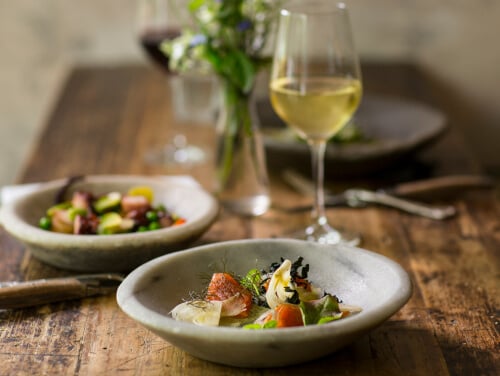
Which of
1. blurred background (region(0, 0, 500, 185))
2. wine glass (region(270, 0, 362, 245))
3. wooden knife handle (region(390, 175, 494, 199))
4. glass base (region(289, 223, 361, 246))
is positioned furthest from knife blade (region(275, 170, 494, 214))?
blurred background (region(0, 0, 500, 185))

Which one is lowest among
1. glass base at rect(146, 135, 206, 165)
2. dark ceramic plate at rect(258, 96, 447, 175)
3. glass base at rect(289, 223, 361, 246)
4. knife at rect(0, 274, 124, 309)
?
glass base at rect(146, 135, 206, 165)

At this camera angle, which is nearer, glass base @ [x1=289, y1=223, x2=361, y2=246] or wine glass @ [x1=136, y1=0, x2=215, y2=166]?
glass base @ [x1=289, y1=223, x2=361, y2=246]

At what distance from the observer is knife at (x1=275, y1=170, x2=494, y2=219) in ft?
5.02

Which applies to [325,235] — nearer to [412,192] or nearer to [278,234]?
[278,234]

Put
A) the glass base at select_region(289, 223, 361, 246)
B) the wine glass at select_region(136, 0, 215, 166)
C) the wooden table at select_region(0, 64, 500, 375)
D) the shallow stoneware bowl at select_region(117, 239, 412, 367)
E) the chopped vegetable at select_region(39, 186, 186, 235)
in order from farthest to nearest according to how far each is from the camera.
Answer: the wine glass at select_region(136, 0, 215, 166) < the glass base at select_region(289, 223, 361, 246) < the chopped vegetable at select_region(39, 186, 186, 235) < the wooden table at select_region(0, 64, 500, 375) < the shallow stoneware bowl at select_region(117, 239, 412, 367)

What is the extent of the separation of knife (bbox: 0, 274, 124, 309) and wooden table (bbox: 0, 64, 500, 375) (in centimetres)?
1

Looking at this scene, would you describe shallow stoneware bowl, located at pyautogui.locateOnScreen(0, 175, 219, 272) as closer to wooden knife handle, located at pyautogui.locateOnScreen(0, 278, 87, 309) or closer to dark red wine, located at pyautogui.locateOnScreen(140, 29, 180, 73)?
wooden knife handle, located at pyautogui.locateOnScreen(0, 278, 87, 309)

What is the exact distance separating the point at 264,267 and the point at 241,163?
507 millimetres

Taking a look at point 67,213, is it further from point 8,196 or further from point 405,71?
point 405,71

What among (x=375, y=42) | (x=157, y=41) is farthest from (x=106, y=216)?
(x=375, y=42)

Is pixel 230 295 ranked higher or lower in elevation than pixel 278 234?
higher

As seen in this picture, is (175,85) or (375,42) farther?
(375,42)

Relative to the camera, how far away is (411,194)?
1.58 m

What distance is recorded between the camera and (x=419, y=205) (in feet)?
5.06
